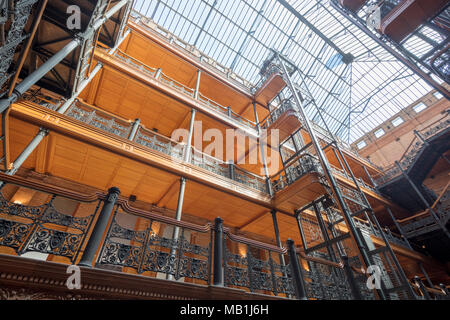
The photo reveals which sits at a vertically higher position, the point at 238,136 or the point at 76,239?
the point at 238,136

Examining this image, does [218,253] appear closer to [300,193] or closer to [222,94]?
[300,193]

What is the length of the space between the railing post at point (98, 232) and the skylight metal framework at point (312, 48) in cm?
1612

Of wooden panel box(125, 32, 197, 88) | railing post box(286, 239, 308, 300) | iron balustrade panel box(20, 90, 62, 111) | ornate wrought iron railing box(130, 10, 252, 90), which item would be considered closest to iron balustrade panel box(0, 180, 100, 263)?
railing post box(286, 239, 308, 300)

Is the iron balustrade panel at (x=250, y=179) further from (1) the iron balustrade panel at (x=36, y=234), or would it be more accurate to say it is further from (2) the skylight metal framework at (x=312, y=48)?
(2) the skylight metal framework at (x=312, y=48)

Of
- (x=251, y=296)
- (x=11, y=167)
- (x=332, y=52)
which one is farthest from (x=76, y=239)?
(x=332, y=52)

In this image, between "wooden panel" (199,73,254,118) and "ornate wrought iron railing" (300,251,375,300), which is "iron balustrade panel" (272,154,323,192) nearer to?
"ornate wrought iron railing" (300,251,375,300)

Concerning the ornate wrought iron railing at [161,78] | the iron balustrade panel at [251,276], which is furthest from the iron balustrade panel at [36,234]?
the ornate wrought iron railing at [161,78]

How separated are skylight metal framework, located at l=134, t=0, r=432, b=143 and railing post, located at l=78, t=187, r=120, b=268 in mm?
16119

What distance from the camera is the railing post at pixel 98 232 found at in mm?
2930

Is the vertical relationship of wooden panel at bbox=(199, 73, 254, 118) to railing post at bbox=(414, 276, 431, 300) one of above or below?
above

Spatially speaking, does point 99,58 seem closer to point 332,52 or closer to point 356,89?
point 332,52

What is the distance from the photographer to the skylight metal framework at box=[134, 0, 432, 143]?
16938mm
